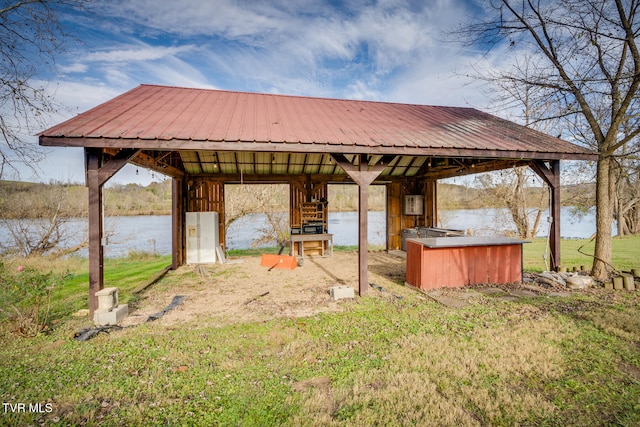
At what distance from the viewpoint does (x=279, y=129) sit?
5.68 m

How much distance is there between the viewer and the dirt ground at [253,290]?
474cm

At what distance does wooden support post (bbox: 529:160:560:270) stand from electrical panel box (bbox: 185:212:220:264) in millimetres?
9132

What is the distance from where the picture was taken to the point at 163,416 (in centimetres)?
231

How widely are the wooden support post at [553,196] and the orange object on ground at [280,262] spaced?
6397 millimetres

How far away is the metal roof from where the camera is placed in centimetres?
463

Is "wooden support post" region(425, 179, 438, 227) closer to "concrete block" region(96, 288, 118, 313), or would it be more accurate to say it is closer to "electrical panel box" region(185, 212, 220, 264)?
"electrical panel box" region(185, 212, 220, 264)

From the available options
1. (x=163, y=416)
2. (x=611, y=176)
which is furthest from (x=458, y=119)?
(x=163, y=416)

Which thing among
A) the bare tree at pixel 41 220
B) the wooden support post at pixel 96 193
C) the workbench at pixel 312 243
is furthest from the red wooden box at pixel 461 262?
the bare tree at pixel 41 220

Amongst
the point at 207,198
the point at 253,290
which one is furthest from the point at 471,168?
the point at 207,198

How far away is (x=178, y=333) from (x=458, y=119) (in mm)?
8795

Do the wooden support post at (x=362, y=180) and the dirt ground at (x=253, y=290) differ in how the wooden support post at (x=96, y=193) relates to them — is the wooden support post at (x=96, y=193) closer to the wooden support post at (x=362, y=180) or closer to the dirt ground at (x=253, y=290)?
the dirt ground at (x=253, y=290)

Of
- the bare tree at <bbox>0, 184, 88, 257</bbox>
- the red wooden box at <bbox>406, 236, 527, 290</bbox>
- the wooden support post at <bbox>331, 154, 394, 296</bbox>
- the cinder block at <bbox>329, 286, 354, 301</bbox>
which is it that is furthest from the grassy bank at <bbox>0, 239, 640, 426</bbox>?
the bare tree at <bbox>0, 184, 88, 257</bbox>

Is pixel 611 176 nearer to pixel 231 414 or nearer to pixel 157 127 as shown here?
pixel 231 414

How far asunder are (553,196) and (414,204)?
493 centimetres
